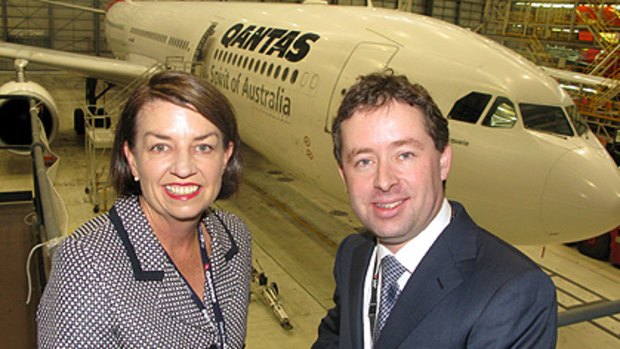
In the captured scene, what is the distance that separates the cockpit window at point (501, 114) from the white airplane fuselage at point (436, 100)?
4 cm

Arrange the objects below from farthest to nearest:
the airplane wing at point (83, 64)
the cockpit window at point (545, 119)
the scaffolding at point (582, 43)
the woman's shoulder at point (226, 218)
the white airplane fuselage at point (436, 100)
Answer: the scaffolding at point (582, 43), the airplane wing at point (83, 64), the cockpit window at point (545, 119), the white airplane fuselage at point (436, 100), the woman's shoulder at point (226, 218)

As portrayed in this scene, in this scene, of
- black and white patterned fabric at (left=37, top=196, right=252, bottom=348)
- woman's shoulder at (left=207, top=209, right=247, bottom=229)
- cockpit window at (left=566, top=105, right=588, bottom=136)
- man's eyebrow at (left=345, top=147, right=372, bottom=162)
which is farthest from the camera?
cockpit window at (left=566, top=105, right=588, bottom=136)

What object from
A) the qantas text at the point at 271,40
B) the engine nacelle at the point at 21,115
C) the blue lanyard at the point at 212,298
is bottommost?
the engine nacelle at the point at 21,115

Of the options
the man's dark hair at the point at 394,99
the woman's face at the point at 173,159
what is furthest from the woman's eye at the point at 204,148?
the man's dark hair at the point at 394,99

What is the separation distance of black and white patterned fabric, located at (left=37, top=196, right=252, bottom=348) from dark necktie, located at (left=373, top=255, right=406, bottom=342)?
64 cm

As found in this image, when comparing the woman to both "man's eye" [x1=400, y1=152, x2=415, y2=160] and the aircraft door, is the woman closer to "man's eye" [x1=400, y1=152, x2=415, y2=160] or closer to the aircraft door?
"man's eye" [x1=400, y1=152, x2=415, y2=160]

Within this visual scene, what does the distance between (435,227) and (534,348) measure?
584 millimetres

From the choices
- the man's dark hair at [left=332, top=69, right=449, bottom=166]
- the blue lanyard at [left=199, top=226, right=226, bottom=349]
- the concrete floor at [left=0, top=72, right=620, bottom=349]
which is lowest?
the concrete floor at [left=0, top=72, right=620, bottom=349]

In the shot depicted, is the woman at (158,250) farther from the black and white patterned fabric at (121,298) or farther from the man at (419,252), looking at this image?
the man at (419,252)

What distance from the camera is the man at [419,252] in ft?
6.28

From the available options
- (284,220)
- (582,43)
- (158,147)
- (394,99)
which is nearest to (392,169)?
(394,99)

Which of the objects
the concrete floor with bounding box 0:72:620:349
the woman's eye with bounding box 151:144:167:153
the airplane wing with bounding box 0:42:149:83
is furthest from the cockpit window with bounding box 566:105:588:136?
the airplane wing with bounding box 0:42:149:83

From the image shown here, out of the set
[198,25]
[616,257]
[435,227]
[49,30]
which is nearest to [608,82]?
[616,257]

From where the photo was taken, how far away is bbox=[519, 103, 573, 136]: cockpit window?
20.9 ft
